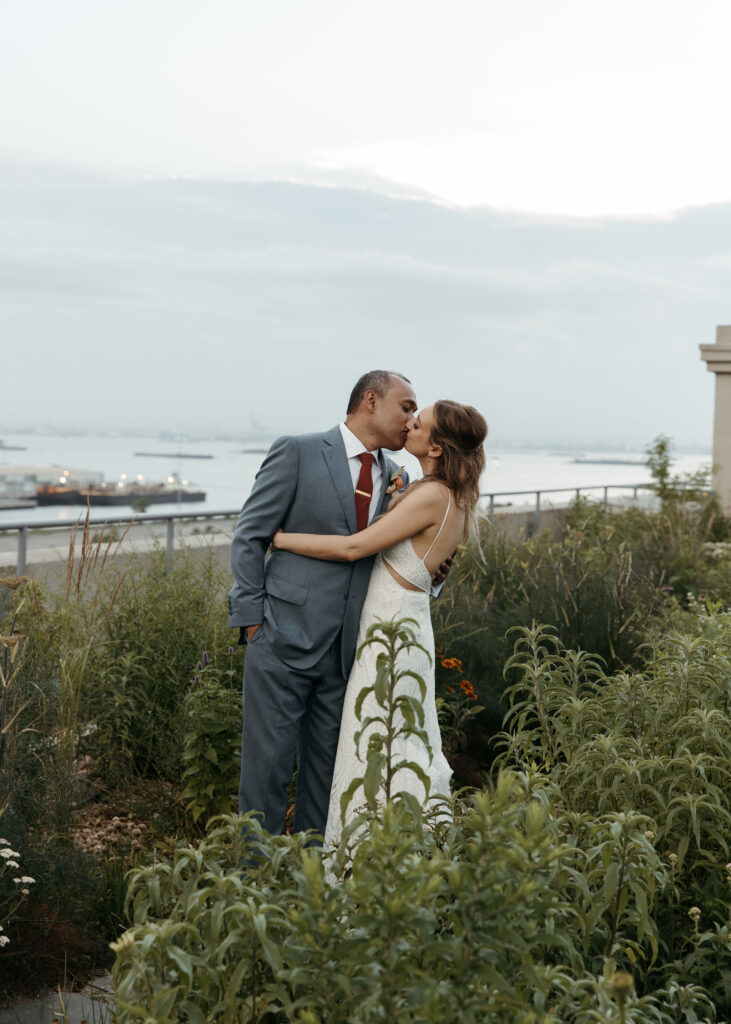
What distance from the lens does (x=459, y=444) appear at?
151 inches

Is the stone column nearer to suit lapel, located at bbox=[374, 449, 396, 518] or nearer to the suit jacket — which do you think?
Result: suit lapel, located at bbox=[374, 449, 396, 518]

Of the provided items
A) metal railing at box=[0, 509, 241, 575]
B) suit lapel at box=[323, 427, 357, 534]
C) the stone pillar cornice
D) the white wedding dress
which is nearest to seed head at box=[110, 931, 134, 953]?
the white wedding dress

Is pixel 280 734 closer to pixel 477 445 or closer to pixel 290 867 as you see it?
pixel 477 445

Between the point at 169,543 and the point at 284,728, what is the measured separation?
3.53m

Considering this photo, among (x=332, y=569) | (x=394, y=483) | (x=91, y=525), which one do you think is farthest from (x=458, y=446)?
(x=91, y=525)

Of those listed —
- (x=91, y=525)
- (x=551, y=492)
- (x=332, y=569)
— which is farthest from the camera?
(x=551, y=492)

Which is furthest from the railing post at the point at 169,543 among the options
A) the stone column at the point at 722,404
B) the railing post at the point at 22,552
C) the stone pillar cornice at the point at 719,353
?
the stone pillar cornice at the point at 719,353

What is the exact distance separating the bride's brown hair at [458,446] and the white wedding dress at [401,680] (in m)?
→ 0.13

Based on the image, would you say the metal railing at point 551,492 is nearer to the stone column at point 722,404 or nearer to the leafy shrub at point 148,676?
the stone column at point 722,404

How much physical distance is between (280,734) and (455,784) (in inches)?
68.6

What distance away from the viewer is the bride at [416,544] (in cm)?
376

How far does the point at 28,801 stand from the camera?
150 inches

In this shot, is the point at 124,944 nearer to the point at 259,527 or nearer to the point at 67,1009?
the point at 67,1009

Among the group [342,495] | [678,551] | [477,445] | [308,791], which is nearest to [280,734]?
[308,791]
